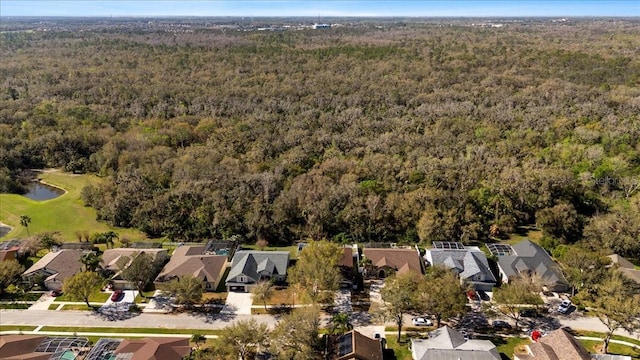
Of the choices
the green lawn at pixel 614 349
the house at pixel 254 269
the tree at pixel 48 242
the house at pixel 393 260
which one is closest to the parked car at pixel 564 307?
the green lawn at pixel 614 349

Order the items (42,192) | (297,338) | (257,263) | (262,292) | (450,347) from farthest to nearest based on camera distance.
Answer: (42,192) → (257,263) → (262,292) → (450,347) → (297,338)

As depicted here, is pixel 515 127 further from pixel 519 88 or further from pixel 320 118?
pixel 320 118

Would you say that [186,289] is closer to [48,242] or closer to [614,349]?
[48,242]

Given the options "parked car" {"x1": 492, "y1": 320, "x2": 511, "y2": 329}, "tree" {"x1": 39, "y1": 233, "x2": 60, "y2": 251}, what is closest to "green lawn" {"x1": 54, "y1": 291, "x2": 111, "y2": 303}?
"tree" {"x1": 39, "y1": 233, "x2": 60, "y2": 251}

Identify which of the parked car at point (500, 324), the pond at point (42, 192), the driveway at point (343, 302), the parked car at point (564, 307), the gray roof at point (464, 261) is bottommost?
the pond at point (42, 192)

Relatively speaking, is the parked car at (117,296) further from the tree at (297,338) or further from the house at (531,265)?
the house at (531,265)

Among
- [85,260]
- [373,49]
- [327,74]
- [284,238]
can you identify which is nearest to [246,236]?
[284,238]

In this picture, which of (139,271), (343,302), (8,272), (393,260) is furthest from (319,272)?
Result: (8,272)
